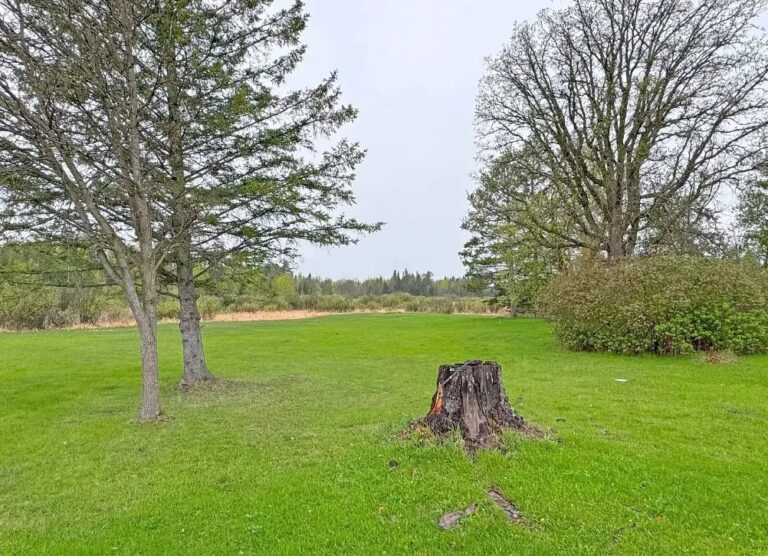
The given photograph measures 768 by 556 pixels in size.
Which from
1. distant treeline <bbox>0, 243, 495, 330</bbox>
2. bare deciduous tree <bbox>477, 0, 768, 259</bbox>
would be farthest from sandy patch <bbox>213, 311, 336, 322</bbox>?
bare deciduous tree <bbox>477, 0, 768, 259</bbox>

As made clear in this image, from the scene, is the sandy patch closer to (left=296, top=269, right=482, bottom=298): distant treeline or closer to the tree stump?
(left=296, top=269, right=482, bottom=298): distant treeline

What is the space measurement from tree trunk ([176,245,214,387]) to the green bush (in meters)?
10.0

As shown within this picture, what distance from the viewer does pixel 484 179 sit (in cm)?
1662

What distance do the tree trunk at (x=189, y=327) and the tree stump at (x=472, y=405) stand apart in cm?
605

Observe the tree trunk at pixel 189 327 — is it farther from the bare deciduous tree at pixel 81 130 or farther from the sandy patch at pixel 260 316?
the sandy patch at pixel 260 316

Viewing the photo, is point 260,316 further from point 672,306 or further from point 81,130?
point 81,130

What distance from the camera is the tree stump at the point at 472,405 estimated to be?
454 centimetres

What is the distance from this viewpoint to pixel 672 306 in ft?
38.7

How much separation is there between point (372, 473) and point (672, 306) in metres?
10.8

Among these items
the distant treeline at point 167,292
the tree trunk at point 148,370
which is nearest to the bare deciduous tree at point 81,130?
the tree trunk at point 148,370

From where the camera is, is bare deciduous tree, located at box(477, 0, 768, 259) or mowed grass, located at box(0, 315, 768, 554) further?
bare deciduous tree, located at box(477, 0, 768, 259)

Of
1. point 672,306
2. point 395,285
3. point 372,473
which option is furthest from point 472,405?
point 395,285

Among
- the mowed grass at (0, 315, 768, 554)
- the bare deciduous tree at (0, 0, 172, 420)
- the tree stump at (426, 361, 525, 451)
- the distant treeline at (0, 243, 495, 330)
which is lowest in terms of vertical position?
the mowed grass at (0, 315, 768, 554)

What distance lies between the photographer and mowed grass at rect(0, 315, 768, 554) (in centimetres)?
306
